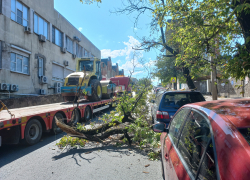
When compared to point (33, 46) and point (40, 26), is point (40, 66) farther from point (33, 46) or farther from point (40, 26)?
point (40, 26)

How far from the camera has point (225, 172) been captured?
47.6 inches

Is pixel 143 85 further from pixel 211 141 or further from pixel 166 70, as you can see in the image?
pixel 166 70

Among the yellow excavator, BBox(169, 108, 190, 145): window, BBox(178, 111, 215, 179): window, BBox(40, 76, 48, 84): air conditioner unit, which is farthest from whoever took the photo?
BBox(40, 76, 48, 84): air conditioner unit

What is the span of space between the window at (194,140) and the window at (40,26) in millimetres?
17340

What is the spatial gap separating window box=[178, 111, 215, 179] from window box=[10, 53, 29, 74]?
46.6 feet


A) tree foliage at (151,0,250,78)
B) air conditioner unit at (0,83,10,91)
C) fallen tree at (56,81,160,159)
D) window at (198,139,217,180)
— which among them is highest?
tree foliage at (151,0,250,78)

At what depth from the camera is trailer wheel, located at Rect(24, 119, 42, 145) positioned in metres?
5.29

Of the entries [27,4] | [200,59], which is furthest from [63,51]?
[200,59]

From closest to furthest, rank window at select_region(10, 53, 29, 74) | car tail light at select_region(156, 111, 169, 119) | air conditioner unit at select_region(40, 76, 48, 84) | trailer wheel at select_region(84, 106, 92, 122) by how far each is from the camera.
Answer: car tail light at select_region(156, 111, 169, 119) → trailer wheel at select_region(84, 106, 92, 122) → window at select_region(10, 53, 29, 74) → air conditioner unit at select_region(40, 76, 48, 84)

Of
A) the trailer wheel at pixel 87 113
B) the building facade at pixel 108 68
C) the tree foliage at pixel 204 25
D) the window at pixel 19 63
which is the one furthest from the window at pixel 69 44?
the tree foliage at pixel 204 25

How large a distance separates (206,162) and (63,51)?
21.2 meters

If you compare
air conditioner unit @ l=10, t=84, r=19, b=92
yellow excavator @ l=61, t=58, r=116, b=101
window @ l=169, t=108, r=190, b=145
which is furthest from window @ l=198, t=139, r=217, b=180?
air conditioner unit @ l=10, t=84, r=19, b=92

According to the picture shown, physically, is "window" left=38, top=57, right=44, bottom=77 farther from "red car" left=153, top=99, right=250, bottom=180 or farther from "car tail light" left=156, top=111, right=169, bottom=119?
"red car" left=153, top=99, right=250, bottom=180

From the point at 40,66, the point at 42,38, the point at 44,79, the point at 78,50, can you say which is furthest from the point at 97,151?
the point at 78,50
